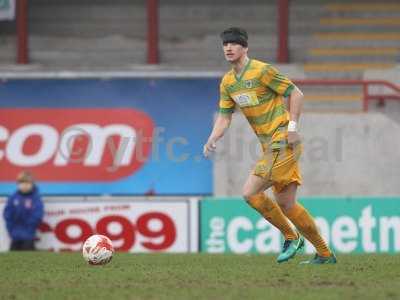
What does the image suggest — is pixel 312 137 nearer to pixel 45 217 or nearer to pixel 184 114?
pixel 184 114

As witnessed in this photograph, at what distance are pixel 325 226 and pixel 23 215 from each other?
466 cm

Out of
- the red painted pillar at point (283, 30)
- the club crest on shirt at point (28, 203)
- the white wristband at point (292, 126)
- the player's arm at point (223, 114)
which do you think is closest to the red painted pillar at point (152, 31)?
the red painted pillar at point (283, 30)

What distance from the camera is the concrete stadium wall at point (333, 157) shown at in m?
18.9

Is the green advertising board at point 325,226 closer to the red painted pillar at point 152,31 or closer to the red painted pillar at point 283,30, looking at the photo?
the red painted pillar at point 283,30

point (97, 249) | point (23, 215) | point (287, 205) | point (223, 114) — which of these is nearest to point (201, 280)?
point (287, 205)

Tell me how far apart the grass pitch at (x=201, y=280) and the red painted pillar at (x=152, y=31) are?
966 cm

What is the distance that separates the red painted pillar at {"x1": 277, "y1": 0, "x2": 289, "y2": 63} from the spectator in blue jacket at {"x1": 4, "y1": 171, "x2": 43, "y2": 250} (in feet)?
17.3

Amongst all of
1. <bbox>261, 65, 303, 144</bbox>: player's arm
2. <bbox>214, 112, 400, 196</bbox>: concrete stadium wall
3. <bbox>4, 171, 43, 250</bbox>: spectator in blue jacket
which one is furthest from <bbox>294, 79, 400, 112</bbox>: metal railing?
<bbox>261, 65, 303, 144</bbox>: player's arm

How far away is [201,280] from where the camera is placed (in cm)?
934

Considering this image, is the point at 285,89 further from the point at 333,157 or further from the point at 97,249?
the point at 333,157

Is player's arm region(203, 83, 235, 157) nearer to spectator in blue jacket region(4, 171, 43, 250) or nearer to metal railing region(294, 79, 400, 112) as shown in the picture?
spectator in blue jacket region(4, 171, 43, 250)

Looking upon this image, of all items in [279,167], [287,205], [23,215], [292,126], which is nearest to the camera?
[292,126]

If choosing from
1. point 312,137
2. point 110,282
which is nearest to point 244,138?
point 312,137

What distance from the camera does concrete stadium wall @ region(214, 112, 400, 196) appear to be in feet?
62.1
